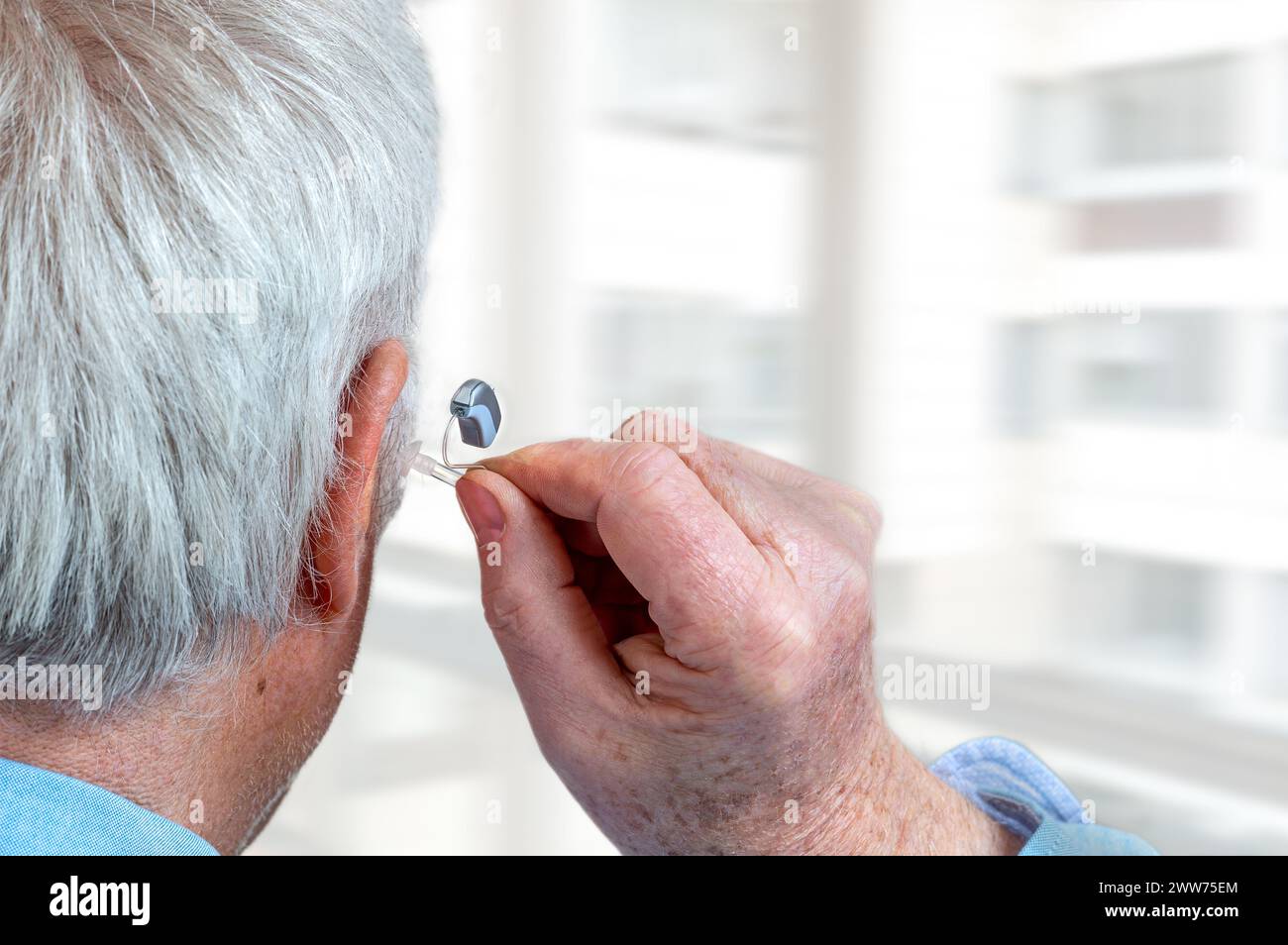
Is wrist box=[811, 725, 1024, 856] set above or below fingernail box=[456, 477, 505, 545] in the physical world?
below

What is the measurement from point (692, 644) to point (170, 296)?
37cm

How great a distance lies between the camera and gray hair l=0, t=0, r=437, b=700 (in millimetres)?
509

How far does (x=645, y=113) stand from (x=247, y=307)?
5.99 ft

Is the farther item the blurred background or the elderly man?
the blurred background

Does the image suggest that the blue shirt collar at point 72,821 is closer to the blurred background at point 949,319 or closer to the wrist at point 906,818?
the wrist at point 906,818

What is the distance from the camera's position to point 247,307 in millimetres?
545

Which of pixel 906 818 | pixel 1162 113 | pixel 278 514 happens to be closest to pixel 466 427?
pixel 278 514

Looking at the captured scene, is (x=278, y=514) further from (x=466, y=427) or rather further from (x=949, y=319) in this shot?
→ (x=949, y=319)

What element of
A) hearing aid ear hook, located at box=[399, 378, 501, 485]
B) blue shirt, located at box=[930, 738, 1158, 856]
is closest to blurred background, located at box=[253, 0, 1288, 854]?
blue shirt, located at box=[930, 738, 1158, 856]

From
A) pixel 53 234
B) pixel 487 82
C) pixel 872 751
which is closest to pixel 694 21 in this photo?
pixel 487 82

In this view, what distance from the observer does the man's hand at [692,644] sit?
69 cm

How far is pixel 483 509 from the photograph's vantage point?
0.74m

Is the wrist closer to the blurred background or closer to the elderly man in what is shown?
the elderly man

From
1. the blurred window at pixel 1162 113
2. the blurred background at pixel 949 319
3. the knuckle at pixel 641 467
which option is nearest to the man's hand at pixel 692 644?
the knuckle at pixel 641 467
